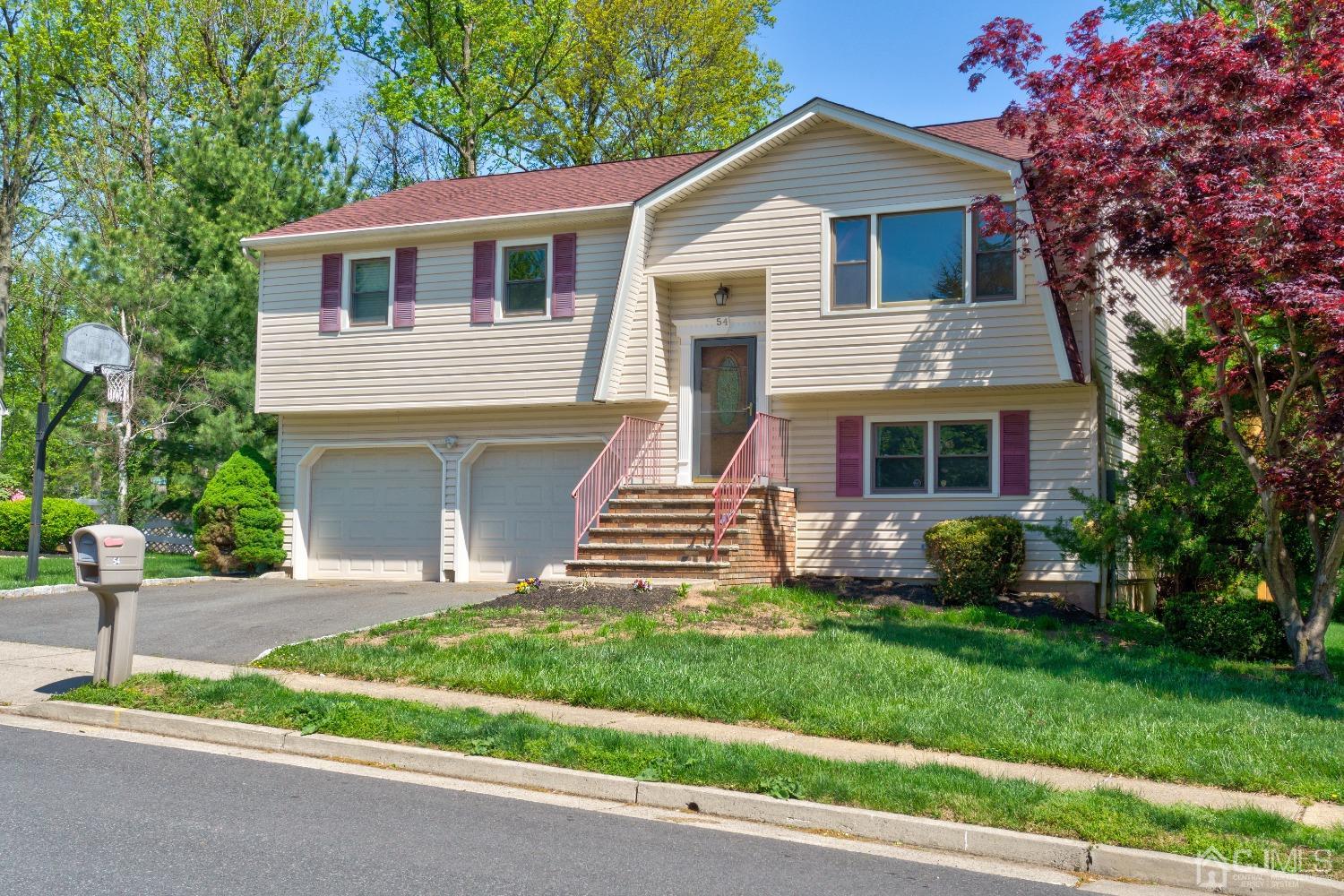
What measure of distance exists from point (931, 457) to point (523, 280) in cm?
697

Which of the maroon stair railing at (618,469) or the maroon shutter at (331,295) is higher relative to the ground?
the maroon shutter at (331,295)

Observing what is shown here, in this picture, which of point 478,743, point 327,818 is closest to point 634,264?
point 478,743

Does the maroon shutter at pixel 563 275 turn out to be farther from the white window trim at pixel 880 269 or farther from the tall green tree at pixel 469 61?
the tall green tree at pixel 469 61

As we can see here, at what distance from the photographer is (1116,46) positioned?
12.6 m

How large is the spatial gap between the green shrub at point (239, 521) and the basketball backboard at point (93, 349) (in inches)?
123

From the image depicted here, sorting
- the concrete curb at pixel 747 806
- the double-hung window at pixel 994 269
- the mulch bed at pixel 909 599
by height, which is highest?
the double-hung window at pixel 994 269

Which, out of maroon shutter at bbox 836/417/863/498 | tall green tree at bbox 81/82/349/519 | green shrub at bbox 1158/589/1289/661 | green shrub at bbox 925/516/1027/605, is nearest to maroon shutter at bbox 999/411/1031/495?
green shrub at bbox 925/516/1027/605

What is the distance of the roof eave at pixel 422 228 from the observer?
18.8 m

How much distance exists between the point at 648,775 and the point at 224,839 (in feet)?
8.05

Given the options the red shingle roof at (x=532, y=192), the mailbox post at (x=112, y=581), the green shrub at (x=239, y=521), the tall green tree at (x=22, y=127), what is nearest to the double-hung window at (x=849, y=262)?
the red shingle roof at (x=532, y=192)

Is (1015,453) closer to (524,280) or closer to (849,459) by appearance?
(849,459)

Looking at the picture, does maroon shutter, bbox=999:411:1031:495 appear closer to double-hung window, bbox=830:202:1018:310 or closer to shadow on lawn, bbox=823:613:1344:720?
double-hung window, bbox=830:202:1018:310

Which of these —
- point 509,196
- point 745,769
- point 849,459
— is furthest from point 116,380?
point 745,769

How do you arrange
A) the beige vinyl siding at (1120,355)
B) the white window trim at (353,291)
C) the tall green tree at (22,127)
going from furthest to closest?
the tall green tree at (22,127)
the white window trim at (353,291)
the beige vinyl siding at (1120,355)
